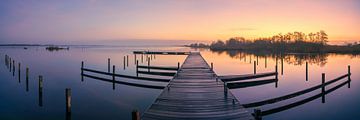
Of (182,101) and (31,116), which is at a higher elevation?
(182,101)

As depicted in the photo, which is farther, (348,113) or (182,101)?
(348,113)

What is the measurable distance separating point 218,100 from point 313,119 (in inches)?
264

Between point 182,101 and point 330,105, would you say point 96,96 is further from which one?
point 330,105

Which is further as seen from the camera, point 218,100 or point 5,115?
point 5,115

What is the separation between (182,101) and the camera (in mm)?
9641

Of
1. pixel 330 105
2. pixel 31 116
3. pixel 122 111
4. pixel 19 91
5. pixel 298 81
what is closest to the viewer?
pixel 31 116

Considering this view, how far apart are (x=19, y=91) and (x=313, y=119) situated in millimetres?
19048

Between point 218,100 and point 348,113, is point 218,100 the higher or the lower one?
the higher one

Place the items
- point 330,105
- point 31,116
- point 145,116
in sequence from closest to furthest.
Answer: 1. point 145,116
2. point 31,116
3. point 330,105

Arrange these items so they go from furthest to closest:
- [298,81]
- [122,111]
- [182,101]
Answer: [298,81]
[122,111]
[182,101]

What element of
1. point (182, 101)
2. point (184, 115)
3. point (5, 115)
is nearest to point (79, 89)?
point (5, 115)

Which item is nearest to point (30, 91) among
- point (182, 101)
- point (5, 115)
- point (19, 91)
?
point (19, 91)

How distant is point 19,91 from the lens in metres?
20.5

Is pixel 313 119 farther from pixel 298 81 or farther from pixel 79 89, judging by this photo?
pixel 79 89
